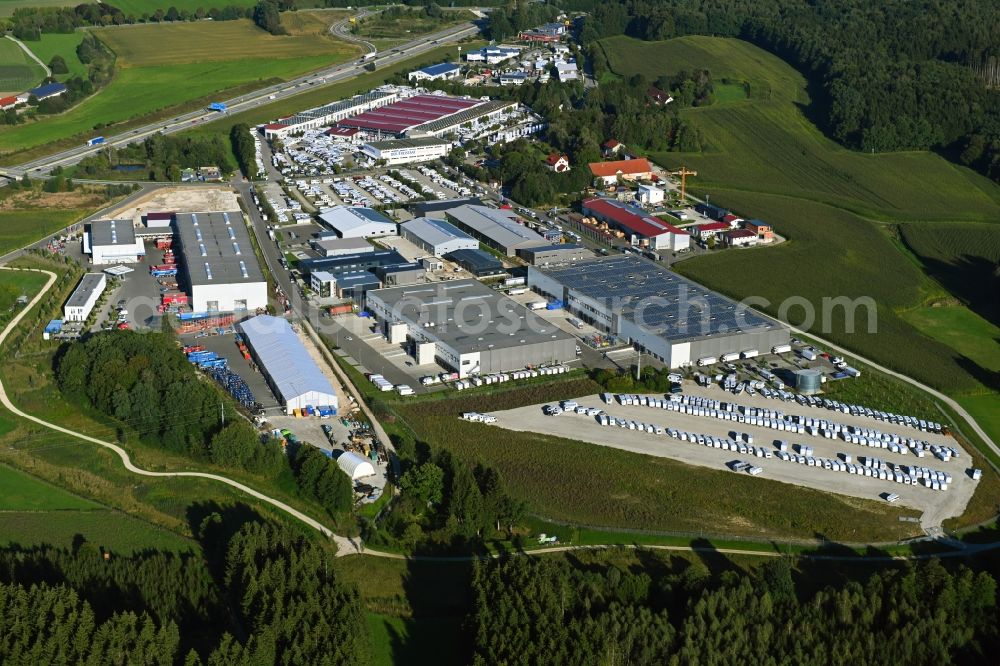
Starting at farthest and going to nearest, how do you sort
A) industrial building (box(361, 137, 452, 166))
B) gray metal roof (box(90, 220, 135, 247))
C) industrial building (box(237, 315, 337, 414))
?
industrial building (box(361, 137, 452, 166)) < gray metal roof (box(90, 220, 135, 247)) < industrial building (box(237, 315, 337, 414))

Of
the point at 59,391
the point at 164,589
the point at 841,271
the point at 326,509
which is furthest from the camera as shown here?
the point at 841,271

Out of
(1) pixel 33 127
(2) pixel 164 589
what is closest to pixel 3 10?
(1) pixel 33 127

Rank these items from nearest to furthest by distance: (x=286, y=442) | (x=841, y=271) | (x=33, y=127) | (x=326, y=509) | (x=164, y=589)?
(x=164, y=589), (x=326, y=509), (x=286, y=442), (x=841, y=271), (x=33, y=127)

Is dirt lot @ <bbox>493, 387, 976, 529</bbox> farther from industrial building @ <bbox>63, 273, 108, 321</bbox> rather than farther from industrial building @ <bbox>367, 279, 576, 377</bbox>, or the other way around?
industrial building @ <bbox>63, 273, 108, 321</bbox>

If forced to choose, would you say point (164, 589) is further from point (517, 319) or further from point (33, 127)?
point (33, 127)

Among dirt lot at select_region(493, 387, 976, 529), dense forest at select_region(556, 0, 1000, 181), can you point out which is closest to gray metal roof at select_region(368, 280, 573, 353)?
dirt lot at select_region(493, 387, 976, 529)

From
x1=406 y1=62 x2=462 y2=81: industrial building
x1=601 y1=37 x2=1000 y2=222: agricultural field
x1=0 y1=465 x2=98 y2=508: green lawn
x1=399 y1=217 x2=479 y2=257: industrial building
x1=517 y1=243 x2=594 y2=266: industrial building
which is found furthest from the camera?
x1=406 y1=62 x2=462 y2=81: industrial building

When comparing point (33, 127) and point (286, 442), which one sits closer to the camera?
point (286, 442)
